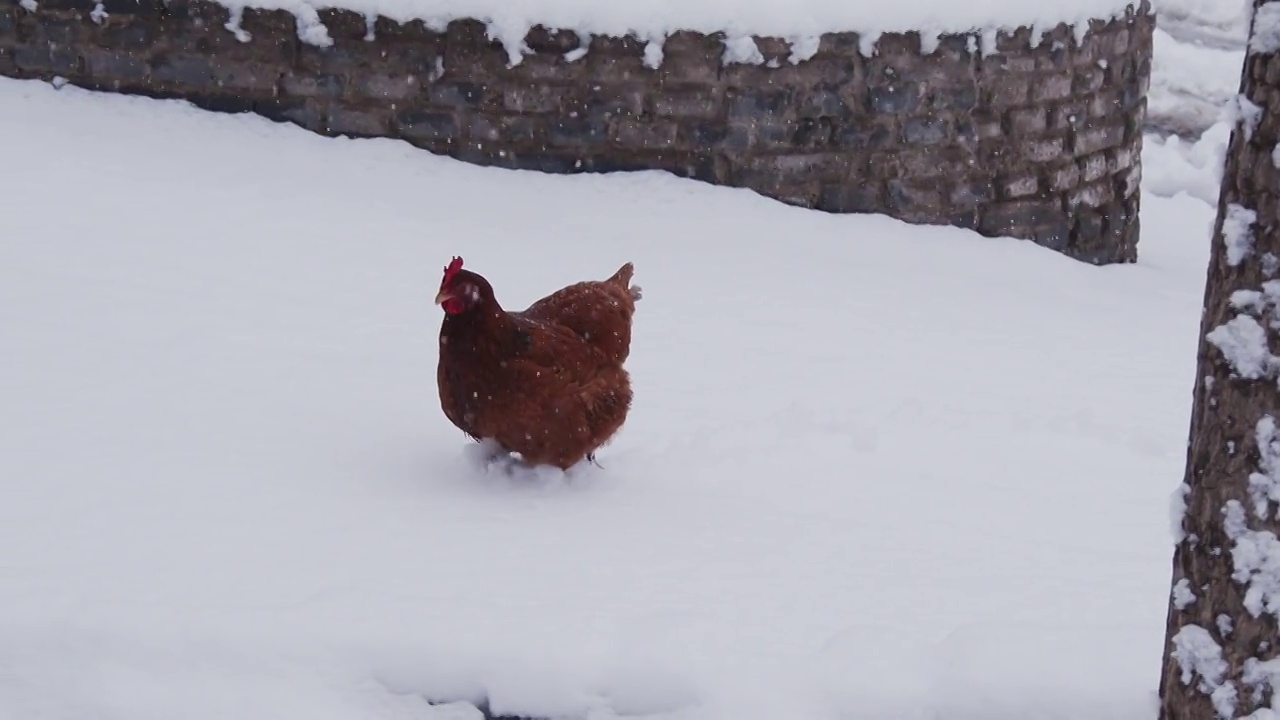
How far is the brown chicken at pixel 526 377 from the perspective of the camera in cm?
386

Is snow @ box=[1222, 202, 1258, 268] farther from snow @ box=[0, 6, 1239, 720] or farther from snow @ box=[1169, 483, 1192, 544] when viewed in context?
snow @ box=[0, 6, 1239, 720]

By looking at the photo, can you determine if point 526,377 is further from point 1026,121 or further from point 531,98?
point 1026,121

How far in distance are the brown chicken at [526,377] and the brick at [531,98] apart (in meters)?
2.70

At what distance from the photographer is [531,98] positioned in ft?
22.0

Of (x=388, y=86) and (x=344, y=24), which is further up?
(x=344, y=24)

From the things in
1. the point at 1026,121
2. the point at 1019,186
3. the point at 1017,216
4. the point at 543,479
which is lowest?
the point at 543,479

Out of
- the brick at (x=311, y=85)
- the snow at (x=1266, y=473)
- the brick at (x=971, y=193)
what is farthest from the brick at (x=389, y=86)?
the snow at (x=1266, y=473)

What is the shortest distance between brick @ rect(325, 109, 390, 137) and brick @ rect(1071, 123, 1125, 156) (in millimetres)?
3471

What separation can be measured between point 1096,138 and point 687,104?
2.35m

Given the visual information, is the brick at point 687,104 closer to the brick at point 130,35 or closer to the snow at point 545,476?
the snow at point 545,476

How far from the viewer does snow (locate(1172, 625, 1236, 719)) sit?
2.45m

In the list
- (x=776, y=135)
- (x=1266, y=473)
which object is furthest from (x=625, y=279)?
(x=1266, y=473)

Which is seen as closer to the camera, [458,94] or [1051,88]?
[458,94]

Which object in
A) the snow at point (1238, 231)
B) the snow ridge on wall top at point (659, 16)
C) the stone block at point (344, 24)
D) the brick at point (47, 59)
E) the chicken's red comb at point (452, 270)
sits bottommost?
the chicken's red comb at point (452, 270)
